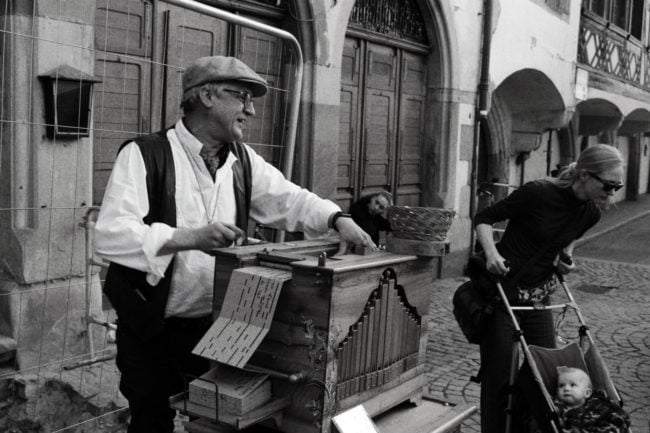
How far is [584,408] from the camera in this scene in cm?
361

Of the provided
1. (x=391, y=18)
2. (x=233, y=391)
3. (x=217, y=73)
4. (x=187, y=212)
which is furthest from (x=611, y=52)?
(x=233, y=391)

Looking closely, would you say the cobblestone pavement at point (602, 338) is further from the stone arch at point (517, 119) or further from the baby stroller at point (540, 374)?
the stone arch at point (517, 119)

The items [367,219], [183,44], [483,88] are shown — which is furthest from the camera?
[483,88]

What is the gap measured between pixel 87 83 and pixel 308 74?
3.32 metres

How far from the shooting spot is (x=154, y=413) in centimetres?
277

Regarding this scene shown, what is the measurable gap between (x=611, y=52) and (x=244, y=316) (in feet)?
48.0

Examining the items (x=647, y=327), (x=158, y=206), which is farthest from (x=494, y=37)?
(x=158, y=206)

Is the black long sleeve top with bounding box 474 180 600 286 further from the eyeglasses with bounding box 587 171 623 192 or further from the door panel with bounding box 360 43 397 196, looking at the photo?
the door panel with bounding box 360 43 397 196

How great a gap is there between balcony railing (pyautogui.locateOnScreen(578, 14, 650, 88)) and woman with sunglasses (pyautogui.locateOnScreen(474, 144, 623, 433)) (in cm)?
1030

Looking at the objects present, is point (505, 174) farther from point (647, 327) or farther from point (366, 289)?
point (366, 289)

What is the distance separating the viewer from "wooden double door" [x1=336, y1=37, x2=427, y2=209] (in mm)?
8266

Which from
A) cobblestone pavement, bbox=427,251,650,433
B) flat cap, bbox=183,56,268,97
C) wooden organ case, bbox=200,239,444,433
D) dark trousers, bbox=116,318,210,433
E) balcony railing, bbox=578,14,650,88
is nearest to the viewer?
wooden organ case, bbox=200,239,444,433

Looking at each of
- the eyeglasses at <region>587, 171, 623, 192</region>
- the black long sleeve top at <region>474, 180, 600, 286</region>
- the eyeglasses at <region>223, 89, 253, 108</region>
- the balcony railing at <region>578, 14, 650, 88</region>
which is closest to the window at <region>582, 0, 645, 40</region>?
the balcony railing at <region>578, 14, 650, 88</region>

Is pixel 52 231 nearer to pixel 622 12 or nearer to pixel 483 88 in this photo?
pixel 483 88
